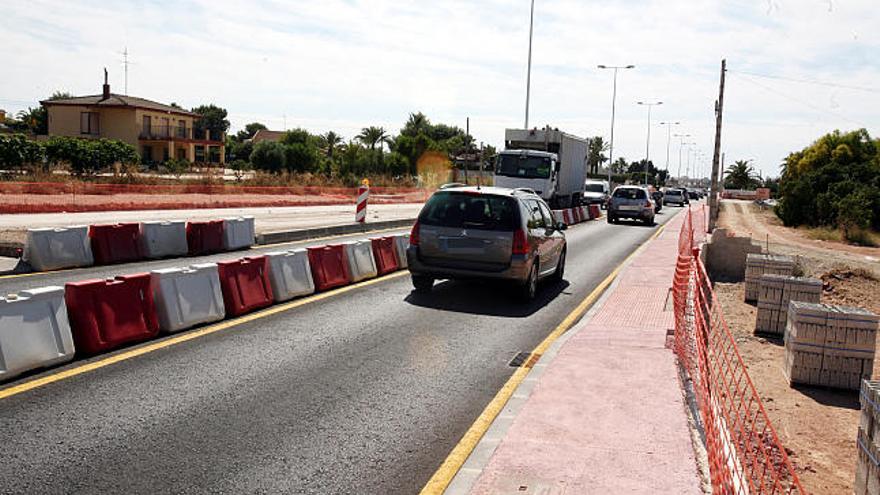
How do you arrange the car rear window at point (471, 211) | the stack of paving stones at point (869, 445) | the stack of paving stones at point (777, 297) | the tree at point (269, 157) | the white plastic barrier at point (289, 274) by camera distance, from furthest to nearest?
the tree at point (269, 157) → the stack of paving stones at point (777, 297) → the car rear window at point (471, 211) → the white plastic barrier at point (289, 274) → the stack of paving stones at point (869, 445)

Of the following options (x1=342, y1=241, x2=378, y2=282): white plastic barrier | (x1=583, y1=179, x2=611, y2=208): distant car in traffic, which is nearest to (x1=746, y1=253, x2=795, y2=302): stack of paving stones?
(x1=342, y1=241, x2=378, y2=282): white plastic barrier

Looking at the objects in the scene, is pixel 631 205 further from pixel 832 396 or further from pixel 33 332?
pixel 33 332

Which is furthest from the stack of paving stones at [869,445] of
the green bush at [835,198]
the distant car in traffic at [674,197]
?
the distant car in traffic at [674,197]

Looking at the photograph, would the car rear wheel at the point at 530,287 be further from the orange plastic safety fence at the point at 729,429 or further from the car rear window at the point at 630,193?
the car rear window at the point at 630,193

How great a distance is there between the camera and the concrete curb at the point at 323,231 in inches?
788

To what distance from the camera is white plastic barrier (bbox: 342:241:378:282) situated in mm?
12930

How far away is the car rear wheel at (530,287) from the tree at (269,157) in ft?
207

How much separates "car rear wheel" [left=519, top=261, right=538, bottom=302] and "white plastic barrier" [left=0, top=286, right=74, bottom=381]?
635 cm

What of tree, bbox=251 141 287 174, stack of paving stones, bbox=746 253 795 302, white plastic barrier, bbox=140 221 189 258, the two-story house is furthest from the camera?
tree, bbox=251 141 287 174

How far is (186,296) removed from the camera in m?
8.68

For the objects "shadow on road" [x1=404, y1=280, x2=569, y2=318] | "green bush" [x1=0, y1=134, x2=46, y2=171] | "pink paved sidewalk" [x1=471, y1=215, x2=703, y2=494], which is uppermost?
"green bush" [x1=0, y1=134, x2=46, y2=171]

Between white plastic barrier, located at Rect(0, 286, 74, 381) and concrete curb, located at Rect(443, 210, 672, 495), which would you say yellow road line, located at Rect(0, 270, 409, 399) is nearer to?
white plastic barrier, located at Rect(0, 286, 74, 381)

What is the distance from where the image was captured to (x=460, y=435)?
18.6 ft

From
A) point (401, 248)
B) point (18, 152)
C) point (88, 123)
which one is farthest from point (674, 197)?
point (401, 248)
